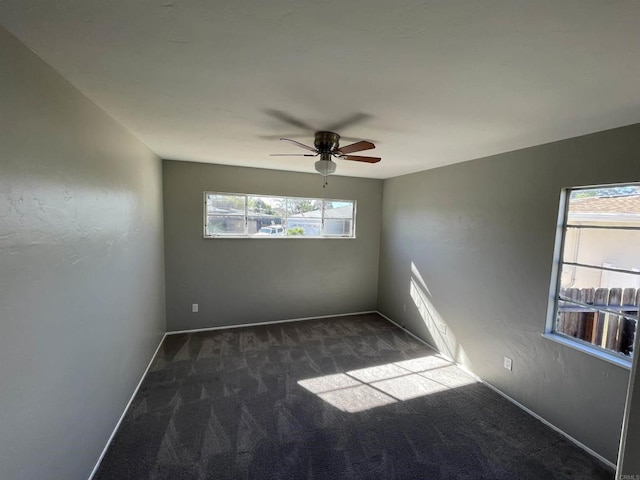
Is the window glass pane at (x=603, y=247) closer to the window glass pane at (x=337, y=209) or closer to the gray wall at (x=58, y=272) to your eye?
the window glass pane at (x=337, y=209)

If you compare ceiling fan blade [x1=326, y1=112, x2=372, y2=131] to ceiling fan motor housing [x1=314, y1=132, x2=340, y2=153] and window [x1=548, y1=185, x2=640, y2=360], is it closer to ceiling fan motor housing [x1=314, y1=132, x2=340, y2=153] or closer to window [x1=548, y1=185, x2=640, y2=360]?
ceiling fan motor housing [x1=314, y1=132, x2=340, y2=153]

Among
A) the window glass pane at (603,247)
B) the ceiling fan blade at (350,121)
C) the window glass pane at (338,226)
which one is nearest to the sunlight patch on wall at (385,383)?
the window glass pane at (603,247)

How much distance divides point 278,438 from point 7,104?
257 cm

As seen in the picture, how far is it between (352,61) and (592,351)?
2.81m

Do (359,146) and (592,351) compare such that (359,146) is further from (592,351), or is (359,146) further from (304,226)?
(304,226)

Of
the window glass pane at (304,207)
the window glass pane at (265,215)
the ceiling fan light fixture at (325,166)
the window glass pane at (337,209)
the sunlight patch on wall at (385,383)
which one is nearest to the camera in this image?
the ceiling fan light fixture at (325,166)

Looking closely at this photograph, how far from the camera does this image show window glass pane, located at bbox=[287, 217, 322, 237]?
4578 mm

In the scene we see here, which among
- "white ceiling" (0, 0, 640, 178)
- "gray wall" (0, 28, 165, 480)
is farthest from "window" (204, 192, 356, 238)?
"white ceiling" (0, 0, 640, 178)

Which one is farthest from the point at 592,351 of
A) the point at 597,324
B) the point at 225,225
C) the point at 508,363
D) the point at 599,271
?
the point at 225,225

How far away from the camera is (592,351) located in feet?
7.22

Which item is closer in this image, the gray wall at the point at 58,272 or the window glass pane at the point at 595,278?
the gray wall at the point at 58,272

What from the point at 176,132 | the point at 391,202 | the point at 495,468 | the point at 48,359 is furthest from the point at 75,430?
the point at 391,202

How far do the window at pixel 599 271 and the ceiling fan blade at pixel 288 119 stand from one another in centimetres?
233

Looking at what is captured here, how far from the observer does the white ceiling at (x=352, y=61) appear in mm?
965
